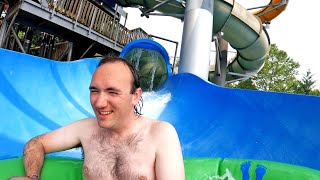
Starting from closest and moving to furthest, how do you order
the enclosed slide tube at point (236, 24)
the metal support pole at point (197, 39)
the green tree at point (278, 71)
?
the metal support pole at point (197, 39)
the enclosed slide tube at point (236, 24)
the green tree at point (278, 71)

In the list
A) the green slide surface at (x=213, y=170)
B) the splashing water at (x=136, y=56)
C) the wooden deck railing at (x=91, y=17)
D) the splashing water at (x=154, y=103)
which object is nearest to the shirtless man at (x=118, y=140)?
the green slide surface at (x=213, y=170)

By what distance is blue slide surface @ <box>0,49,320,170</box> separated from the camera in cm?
282

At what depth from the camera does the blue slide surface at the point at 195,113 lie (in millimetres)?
2822

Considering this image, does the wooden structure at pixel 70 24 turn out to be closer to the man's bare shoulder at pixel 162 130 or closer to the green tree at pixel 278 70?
the man's bare shoulder at pixel 162 130

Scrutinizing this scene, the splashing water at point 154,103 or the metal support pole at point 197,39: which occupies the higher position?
the metal support pole at point 197,39

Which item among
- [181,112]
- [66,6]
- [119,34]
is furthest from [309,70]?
[181,112]

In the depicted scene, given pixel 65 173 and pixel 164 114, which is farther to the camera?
pixel 164 114

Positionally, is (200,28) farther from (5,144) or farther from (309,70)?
(309,70)

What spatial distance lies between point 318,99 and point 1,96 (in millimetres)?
3064

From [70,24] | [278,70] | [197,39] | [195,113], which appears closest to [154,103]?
[195,113]

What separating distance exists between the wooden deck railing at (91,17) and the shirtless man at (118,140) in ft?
20.3

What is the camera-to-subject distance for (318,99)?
2.77 m

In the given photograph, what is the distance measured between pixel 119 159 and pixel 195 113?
7.02 ft

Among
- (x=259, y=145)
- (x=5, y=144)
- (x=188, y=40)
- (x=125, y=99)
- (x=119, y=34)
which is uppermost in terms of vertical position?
(x=119, y=34)
